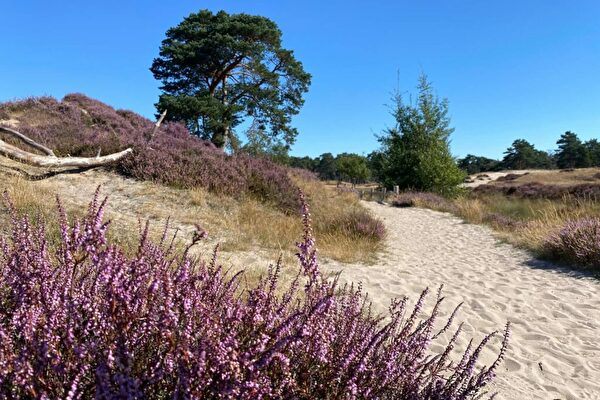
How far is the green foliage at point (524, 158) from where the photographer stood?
78062mm

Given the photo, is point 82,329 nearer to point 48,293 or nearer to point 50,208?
point 48,293

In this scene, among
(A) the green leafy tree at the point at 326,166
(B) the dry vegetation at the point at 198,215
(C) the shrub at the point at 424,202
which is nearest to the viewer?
(B) the dry vegetation at the point at 198,215

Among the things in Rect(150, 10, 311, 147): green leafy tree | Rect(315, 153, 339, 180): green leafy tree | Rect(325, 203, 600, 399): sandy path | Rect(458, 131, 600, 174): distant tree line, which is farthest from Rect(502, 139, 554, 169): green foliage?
Rect(325, 203, 600, 399): sandy path

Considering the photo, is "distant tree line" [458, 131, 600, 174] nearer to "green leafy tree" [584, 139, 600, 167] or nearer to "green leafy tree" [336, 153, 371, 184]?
"green leafy tree" [584, 139, 600, 167]

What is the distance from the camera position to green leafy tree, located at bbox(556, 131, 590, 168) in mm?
65250

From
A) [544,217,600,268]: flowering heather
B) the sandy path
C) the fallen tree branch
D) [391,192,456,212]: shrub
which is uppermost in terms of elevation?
the fallen tree branch

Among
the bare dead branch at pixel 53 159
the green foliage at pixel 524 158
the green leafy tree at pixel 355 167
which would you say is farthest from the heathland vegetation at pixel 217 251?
the green foliage at pixel 524 158

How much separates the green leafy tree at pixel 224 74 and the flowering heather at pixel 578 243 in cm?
1686

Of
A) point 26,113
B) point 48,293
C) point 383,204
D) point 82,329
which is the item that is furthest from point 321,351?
point 383,204

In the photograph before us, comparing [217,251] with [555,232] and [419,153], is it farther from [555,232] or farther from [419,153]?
[419,153]

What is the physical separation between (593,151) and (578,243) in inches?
2823

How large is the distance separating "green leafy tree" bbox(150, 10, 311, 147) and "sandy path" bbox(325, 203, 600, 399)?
1433 centimetres

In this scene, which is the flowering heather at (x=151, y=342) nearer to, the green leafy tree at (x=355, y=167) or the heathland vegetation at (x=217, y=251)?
the heathland vegetation at (x=217, y=251)

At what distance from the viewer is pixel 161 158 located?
10.8 metres
